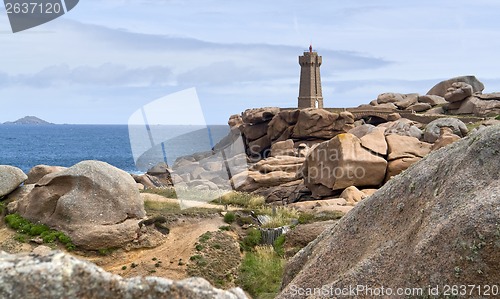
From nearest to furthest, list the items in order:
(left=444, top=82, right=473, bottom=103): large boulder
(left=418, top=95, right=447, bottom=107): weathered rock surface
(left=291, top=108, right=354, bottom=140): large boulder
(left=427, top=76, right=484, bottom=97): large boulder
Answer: (left=291, top=108, right=354, bottom=140): large boulder
(left=444, top=82, right=473, bottom=103): large boulder
(left=418, top=95, right=447, bottom=107): weathered rock surface
(left=427, top=76, right=484, bottom=97): large boulder

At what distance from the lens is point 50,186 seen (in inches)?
804

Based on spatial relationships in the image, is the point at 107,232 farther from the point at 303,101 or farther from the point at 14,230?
the point at 303,101

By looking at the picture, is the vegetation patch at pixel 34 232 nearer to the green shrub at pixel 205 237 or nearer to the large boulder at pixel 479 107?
the green shrub at pixel 205 237

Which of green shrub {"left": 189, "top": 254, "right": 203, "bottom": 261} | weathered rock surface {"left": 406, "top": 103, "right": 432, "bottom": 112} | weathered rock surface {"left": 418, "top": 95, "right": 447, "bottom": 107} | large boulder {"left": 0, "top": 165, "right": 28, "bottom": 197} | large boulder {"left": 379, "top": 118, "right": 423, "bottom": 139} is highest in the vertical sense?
large boulder {"left": 0, "top": 165, "right": 28, "bottom": 197}

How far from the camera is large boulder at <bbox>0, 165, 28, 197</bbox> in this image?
23031 mm

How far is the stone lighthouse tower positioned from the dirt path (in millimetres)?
66396

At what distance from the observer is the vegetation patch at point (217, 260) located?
17703 mm

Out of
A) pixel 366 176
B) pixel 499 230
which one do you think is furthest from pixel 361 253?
pixel 366 176

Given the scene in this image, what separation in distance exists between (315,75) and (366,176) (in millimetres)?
57062

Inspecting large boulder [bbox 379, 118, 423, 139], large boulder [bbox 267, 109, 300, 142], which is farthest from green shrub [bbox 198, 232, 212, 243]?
large boulder [bbox 267, 109, 300, 142]

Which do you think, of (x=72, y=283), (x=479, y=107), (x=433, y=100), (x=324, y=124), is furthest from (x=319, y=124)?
(x=72, y=283)

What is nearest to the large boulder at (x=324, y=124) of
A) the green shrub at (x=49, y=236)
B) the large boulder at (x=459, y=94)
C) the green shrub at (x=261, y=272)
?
the large boulder at (x=459, y=94)

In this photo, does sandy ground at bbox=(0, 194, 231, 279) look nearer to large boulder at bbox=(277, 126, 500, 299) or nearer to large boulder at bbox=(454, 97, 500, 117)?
large boulder at bbox=(277, 126, 500, 299)

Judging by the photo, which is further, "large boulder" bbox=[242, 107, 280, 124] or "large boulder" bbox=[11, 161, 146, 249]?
"large boulder" bbox=[242, 107, 280, 124]
